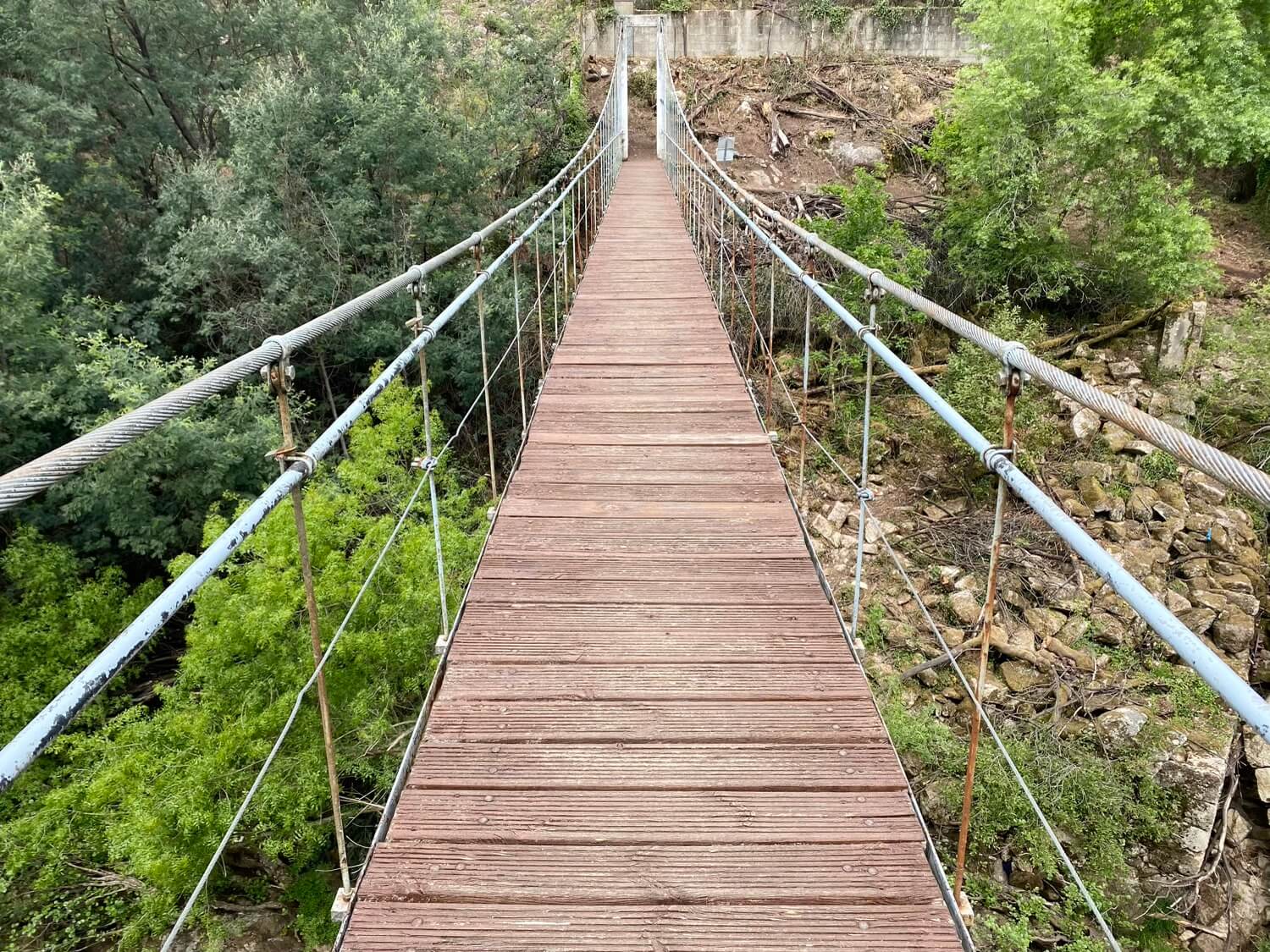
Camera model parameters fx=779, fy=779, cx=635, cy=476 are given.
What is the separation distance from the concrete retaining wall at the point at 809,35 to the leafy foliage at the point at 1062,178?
8.16 m

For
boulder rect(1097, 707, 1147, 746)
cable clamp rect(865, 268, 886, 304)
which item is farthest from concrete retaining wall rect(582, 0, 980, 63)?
cable clamp rect(865, 268, 886, 304)

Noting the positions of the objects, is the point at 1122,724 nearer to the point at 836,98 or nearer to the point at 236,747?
the point at 236,747

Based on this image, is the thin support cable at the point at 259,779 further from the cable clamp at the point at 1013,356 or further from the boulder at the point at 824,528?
the boulder at the point at 824,528

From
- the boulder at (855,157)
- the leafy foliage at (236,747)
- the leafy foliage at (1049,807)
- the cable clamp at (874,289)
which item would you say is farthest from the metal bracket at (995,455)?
the boulder at (855,157)

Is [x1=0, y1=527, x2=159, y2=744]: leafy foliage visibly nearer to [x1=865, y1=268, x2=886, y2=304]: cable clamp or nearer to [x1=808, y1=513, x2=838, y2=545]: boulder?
[x1=808, y1=513, x2=838, y2=545]: boulder

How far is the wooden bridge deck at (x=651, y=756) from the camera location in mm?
1558

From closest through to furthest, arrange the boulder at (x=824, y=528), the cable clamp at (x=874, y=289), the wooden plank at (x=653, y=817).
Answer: the wooden plank at (x=653, y=817), the cable clamp at (x=874, y=289), the boulder at (x=824, y=528)

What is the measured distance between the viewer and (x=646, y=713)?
2096 mm

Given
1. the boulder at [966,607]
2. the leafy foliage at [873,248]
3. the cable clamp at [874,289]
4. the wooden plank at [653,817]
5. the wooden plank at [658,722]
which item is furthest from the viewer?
the leafy foliage at [873,248]

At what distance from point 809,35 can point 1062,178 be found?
10.5 meters

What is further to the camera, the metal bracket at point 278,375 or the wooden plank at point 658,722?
the wooden plank at point 658,722

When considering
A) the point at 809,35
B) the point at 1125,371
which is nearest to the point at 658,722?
the point at 1125,371

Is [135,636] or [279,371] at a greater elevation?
[279,371]

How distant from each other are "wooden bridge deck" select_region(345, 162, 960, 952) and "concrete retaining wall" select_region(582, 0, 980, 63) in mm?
19571
